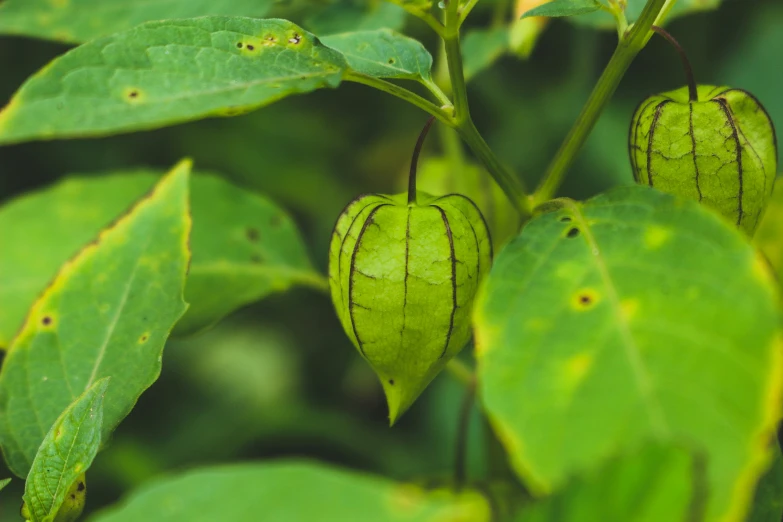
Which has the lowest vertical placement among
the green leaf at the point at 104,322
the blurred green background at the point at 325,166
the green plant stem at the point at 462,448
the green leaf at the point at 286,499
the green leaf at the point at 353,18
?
the blurred green background at the point at 325,166

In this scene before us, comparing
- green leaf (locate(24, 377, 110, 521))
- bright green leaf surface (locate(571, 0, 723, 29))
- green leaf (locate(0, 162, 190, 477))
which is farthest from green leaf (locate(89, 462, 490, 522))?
bright green leaf surface (locate(571, 0, 723, 29))

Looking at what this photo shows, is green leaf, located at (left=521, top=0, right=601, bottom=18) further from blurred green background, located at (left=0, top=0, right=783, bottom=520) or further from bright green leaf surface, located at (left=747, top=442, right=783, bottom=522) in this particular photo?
blurred green background, located at (left=0, top=0, right=783, bottom=520)

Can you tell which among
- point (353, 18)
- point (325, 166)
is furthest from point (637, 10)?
point (325, 166)

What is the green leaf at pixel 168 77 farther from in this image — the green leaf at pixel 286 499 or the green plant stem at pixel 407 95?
the green leaf at pixel 286 499

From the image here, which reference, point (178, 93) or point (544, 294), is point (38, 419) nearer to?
point (178, 93)

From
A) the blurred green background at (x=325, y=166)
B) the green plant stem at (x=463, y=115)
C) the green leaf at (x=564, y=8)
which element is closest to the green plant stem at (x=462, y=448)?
the green plant stem at (x=463, y=115)

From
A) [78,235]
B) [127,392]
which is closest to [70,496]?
[127,392]
